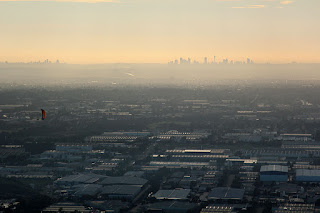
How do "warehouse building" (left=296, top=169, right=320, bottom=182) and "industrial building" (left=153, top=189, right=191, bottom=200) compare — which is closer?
"industrial building" (left=153, top=189, right=191, bottom=200)

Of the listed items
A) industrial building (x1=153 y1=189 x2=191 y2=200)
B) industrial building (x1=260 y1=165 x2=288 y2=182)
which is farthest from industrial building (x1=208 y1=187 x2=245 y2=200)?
industrial building (x1=260 y1=165 x2=288 y2=182)

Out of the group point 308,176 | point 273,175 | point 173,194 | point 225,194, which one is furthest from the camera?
point 273,175

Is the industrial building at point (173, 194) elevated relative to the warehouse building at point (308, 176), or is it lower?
lower

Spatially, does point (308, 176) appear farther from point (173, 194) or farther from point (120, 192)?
point (120, 192)

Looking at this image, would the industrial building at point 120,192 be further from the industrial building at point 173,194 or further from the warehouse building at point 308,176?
the warehouse building at point 308,176

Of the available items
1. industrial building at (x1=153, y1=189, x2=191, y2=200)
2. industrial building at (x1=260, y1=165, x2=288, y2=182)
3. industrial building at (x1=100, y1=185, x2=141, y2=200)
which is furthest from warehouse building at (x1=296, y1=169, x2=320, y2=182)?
industrial building at (x1=100, y1=185, x2=141, y2=200)

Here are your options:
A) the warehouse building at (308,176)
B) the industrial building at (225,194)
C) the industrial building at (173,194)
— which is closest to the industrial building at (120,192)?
the industrial building at (173,194)

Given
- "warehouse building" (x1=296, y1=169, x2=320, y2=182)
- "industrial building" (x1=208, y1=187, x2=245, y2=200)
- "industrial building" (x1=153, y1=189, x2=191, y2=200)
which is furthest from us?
"warehouse building" (x1=296, y1=169, x2=320, y2=182)

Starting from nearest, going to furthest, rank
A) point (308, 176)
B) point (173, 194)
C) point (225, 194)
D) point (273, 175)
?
point (225, 194)
point (173, 194)
point (308, 176)
point (273, 175)

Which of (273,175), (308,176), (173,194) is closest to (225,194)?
(173,194)

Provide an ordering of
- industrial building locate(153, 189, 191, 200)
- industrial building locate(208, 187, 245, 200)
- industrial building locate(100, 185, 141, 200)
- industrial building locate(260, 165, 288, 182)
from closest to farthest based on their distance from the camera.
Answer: industrial building locate(208, 187, 245, 200), industrial building locate(153, 189, 191, 200), industrial building locate(100, 185, 141, 200), industrial building locate(260, 165, 288, 182)

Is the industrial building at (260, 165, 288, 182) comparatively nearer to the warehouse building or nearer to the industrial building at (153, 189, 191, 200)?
the warehouse building

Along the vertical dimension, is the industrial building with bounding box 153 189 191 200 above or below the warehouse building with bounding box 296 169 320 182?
below
